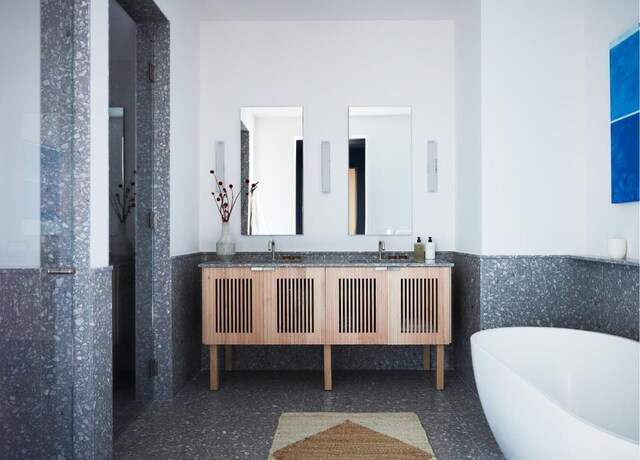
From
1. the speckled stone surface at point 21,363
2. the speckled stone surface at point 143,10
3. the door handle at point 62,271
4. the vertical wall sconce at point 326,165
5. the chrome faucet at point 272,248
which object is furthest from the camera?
the vertical wall sconce at point 326,165

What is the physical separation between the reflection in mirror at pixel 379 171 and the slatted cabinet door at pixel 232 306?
99 centimetres

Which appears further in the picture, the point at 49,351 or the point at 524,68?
the point at 524,68

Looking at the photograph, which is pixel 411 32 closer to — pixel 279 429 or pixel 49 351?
pixel 279 429

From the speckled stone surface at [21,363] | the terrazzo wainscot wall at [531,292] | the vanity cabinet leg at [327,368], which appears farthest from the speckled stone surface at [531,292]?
the speckled stone surface at [21,363]

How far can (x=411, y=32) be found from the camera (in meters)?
3.73

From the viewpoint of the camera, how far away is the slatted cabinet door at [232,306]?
124 inches

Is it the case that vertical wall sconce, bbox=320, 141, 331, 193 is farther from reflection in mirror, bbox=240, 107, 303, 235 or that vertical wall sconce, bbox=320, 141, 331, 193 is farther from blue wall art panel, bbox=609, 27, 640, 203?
blue wall art panel, bbox=609, 27, 640, 203

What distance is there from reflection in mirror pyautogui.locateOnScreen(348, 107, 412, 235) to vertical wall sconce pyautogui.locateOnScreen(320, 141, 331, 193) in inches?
6.6

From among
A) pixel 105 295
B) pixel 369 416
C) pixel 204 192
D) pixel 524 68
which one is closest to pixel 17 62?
pixel 105 295

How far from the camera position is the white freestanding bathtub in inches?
60.3

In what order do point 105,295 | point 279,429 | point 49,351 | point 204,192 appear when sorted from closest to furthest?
point 49,351, point 105,295, point 279,429, point 204,192

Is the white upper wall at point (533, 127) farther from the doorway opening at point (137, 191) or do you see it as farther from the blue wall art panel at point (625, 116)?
the doorway opening at point (137, 191)

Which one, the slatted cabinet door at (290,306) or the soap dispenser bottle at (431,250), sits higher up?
the soap dispenser bottle at (431,250)

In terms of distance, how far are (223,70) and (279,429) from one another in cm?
267
